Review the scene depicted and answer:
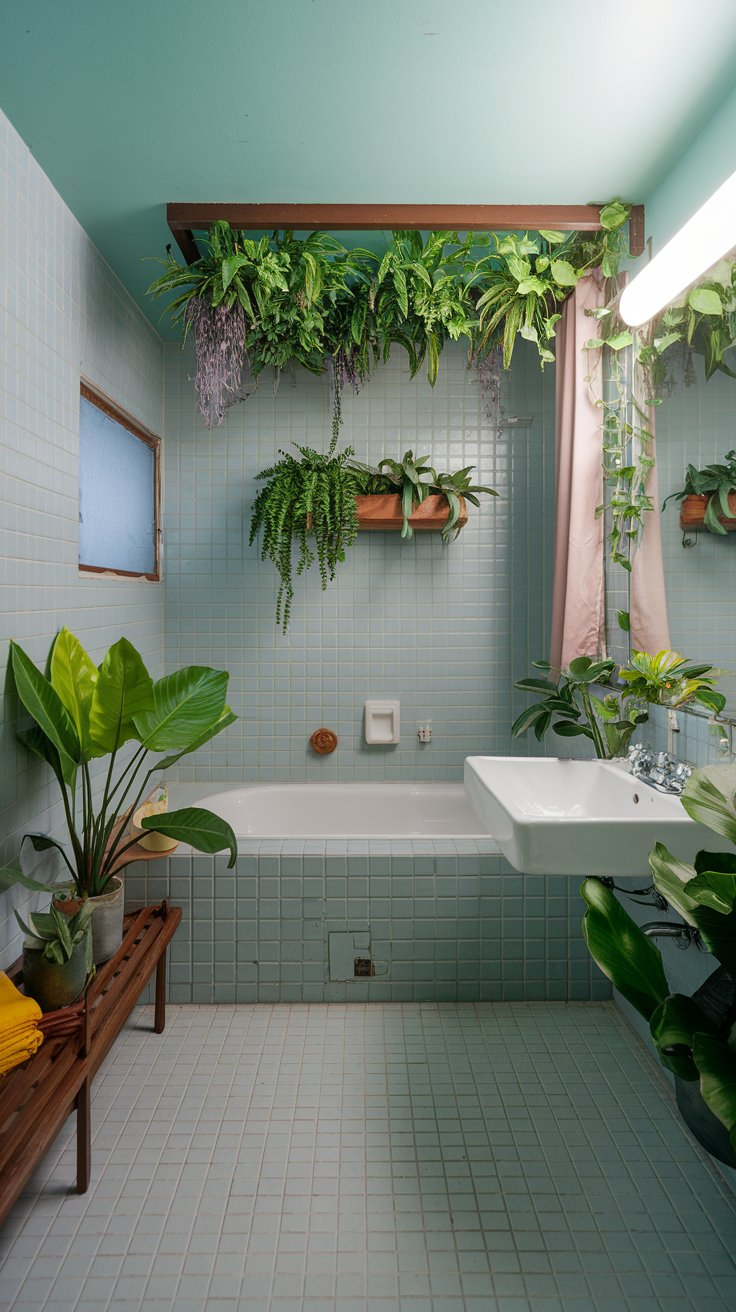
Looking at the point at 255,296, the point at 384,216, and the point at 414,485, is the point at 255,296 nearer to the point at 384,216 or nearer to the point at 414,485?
the point at 384,216

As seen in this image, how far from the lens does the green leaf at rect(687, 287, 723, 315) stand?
1855 millimetres

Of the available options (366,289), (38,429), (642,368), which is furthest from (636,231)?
(38,429)

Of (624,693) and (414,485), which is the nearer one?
(624,693)

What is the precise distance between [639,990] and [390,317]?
87.7 inches

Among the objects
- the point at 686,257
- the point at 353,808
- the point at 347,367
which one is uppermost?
the point at 347,367

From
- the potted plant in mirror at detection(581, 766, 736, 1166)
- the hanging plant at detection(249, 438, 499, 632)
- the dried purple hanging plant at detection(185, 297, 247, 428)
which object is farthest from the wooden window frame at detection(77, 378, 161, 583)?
the potted plant in mirror at detection(581, 766, 736, 1166)

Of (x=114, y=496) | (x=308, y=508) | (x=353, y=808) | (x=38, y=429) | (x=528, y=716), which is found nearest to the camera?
(x=38, y=429)

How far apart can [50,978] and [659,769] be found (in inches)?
58.6

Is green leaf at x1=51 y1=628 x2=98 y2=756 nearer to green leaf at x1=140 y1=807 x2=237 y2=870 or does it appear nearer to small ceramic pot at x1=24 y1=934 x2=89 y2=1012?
green leaf at x1=140 y1=807 x2=237 y2=870

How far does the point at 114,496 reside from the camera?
9.21ft

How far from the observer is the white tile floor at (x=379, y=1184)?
1406 millimetres

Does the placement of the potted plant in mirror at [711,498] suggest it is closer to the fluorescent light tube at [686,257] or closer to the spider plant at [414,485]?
the fluorescent light tube at [686,257]

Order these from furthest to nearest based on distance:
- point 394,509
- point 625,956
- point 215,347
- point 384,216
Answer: point 394,509 < point 215,347 < point 384,216 < point 625,956

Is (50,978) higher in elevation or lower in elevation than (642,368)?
lower
